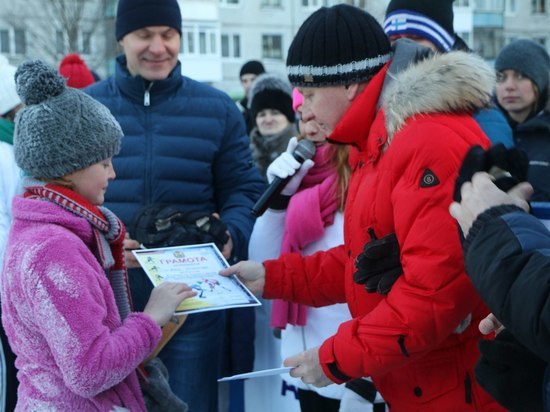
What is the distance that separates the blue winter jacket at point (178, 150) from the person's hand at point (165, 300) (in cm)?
98

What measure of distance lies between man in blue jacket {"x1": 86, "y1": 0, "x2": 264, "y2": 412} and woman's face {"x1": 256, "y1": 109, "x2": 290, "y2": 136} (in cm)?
Result: 201

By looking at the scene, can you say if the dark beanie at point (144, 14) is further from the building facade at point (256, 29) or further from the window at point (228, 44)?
the window at point (228, 44)

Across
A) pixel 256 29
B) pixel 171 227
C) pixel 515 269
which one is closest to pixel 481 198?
pixel 515 269

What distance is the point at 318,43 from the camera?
2.53m

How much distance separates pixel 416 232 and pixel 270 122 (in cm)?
395

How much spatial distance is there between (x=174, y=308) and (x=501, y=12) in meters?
41.9

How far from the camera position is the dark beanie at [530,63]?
516 centimetres

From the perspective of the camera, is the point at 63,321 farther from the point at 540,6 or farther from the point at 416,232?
the point at 540,6

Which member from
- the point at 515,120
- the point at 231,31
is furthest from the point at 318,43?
the point at 231,31

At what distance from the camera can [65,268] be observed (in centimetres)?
228

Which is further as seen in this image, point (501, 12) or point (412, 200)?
point (501, 12)

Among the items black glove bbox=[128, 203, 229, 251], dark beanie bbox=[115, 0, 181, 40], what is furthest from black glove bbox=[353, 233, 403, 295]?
dark beanie bbox=[115, 0, 181, 40]

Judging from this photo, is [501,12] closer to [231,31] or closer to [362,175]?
[231,31]

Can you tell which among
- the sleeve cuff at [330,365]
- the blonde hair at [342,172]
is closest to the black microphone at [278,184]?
the blonde hair at [342,172]
